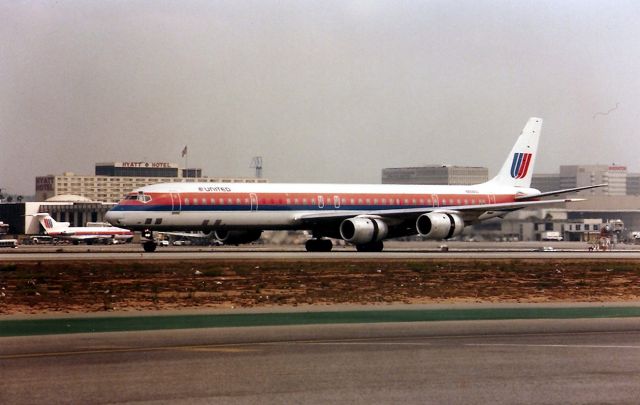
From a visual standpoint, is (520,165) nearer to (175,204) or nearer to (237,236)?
(237,236)

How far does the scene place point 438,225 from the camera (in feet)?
202

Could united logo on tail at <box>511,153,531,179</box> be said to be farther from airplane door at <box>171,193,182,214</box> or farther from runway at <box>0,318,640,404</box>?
runway at <box>0,318,640,404</box>

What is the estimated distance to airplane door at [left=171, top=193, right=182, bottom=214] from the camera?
57.7m

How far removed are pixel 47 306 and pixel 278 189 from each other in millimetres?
33188

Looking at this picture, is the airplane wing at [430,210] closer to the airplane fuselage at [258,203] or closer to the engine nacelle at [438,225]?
the airplane fuselage at [258,203]

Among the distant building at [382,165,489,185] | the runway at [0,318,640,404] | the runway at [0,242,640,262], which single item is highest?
the distant building at [382,165,489,185]

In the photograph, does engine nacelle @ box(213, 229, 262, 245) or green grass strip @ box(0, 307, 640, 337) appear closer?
green grass strip @ box(0, 307, 640, 337)

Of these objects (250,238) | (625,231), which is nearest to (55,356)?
(250,238)

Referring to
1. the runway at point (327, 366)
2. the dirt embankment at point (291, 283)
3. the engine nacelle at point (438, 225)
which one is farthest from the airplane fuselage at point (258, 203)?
the runway at point (327, 366)

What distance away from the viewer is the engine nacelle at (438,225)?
61.7m

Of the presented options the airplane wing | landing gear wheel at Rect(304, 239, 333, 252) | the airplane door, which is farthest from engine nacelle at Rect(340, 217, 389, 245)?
the airplane door

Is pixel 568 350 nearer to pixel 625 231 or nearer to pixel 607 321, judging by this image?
pixel 607 321

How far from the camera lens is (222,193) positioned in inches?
2336

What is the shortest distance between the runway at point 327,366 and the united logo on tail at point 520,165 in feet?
169
